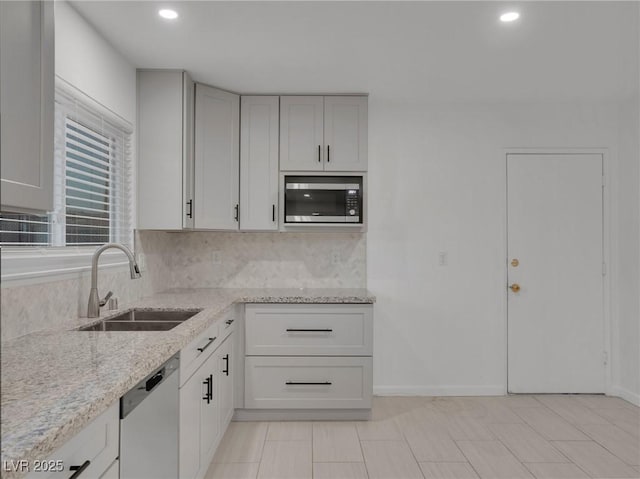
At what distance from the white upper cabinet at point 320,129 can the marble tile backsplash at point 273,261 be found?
68cm

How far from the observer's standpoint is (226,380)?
272 centimetres

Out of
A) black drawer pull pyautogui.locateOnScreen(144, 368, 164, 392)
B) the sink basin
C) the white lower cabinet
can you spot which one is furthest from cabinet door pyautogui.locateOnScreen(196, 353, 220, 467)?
black drawer pull pyautogui.locateOnScreen(144, 368, 164, 392)

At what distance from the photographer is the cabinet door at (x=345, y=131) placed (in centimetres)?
330

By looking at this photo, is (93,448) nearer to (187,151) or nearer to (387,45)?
(187,151)

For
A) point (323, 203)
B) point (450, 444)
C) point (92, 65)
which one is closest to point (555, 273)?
point (450, 444)

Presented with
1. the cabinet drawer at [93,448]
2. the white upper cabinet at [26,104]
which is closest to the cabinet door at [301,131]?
the white upper cabinet at [26,104]

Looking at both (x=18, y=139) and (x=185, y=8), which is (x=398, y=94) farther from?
(x=18, y=139)

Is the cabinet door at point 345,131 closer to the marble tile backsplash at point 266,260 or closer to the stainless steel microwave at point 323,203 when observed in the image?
the stainless steel microwave at point 323,203

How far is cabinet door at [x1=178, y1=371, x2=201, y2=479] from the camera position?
71.3 inches

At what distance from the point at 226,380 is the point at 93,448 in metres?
1.64

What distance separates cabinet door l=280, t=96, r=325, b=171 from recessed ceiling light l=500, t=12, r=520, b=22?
144cm

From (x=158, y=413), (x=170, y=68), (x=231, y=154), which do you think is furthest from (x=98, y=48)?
(x=158, y=413)

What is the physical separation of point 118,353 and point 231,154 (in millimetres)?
2059

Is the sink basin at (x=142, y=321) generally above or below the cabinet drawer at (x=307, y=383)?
above
